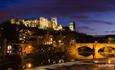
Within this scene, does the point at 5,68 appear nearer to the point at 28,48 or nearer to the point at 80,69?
the point at 80,69

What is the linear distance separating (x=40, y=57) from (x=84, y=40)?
8027 cm

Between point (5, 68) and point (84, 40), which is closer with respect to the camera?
point (5, 68)

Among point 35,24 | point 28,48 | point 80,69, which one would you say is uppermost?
point 35,24

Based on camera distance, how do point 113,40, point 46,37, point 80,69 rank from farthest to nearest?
1. point 113,40
2. point 46,37
3. point 80,69

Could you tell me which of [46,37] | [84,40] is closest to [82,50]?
[84,40]

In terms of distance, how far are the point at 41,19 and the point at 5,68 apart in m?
119

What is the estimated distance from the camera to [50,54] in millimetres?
62812

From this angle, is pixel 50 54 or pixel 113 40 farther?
pixel 113 40

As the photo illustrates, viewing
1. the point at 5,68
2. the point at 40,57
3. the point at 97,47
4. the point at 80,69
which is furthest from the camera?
the point at 97,47

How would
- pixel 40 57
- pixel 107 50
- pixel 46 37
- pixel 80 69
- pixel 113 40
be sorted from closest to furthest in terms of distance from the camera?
pixel 80 69
pixel 40 57
pixel 46 37
pixel 113 40
pixel 107 50

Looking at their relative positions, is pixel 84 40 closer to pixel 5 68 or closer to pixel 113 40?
pixel 113 40

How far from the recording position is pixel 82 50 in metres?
→ 128

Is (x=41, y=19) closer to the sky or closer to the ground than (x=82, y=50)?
closer to the sky

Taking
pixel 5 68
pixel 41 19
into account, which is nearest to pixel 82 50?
pixel 41 19
